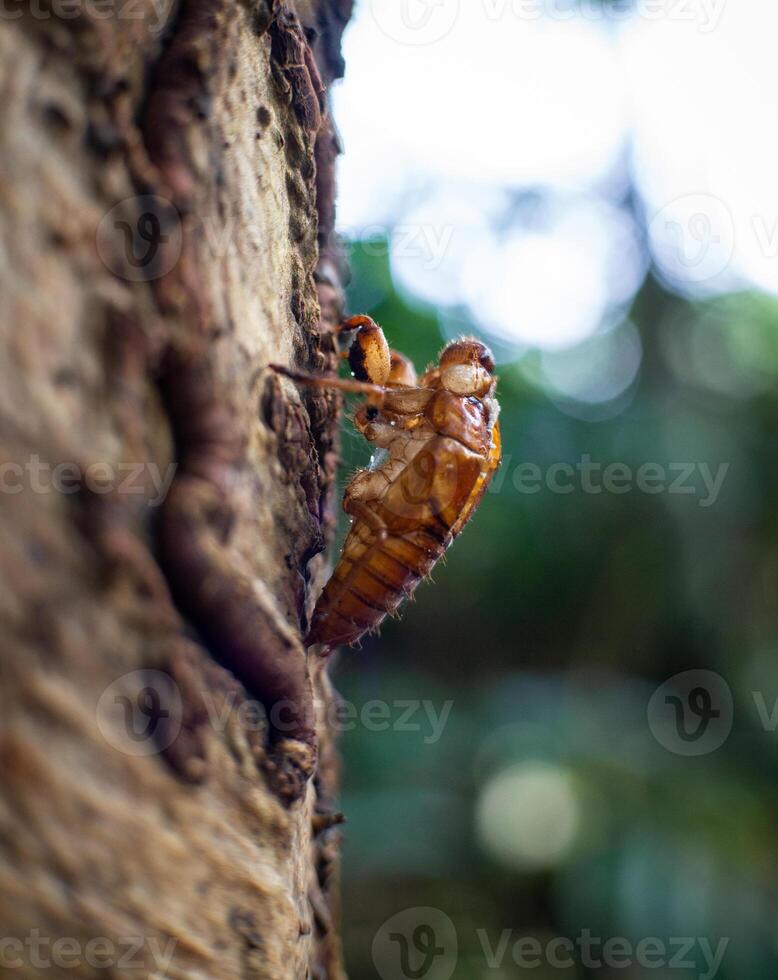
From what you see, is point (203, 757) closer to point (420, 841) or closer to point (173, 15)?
point (173, 15)

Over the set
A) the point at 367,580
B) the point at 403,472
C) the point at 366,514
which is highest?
the point at 403,472

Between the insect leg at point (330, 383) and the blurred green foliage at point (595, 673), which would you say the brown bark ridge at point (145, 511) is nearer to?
the insect leg at point (330, 383)

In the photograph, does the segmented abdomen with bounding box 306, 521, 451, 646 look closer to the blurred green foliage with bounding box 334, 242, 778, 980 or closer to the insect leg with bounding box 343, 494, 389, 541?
the insect leg with bounding box 343, 494, 389, 541

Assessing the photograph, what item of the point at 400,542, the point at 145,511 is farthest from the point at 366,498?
the point at 145,511

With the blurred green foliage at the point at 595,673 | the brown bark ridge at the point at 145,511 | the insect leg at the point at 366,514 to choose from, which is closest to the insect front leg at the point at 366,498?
the insect leg at the point at 366,514

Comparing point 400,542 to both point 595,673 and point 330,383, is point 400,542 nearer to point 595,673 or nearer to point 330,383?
point 330,383

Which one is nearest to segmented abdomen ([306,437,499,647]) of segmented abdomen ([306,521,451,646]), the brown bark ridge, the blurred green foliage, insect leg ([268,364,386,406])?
segmented abdomen ([306,521,451,646])
